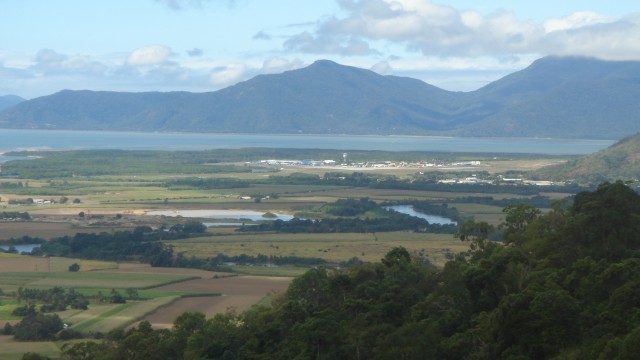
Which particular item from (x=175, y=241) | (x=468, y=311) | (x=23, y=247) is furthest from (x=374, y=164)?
(x=468, y=311)

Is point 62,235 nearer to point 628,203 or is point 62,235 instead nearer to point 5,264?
point 5,264

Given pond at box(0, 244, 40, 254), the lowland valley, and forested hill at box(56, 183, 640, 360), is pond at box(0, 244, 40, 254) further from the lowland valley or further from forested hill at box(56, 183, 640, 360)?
forested hill at box(56, 183, 640, 360)

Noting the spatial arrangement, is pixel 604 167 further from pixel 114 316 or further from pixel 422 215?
pixel 114 316

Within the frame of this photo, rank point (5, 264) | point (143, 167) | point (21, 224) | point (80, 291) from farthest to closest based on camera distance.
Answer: point (143, 167), point (21, 224), point (5, 264), point (80, 291)

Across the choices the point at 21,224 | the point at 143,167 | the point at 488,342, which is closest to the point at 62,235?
the point at 21,224

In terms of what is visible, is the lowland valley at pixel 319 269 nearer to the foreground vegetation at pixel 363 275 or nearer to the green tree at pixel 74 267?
the foreground vegetation at pixel 363 275

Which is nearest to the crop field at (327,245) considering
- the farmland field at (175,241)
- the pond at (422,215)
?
the farmland field at (175,241)
